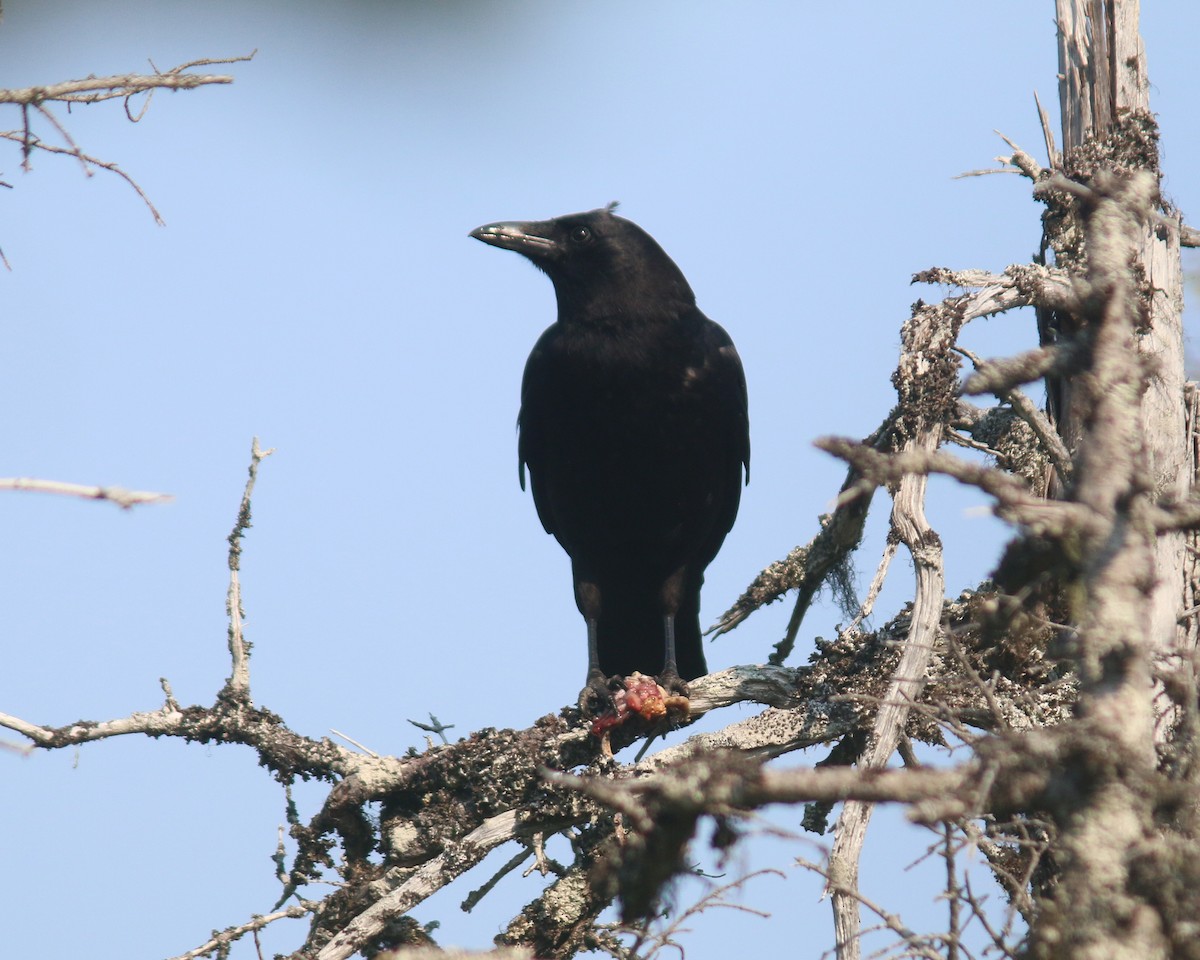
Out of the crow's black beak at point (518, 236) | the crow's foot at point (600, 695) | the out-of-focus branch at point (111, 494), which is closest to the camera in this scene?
the out-of-focus branch at point (111, 494)

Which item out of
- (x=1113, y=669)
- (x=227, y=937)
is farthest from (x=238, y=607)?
(x=1113, y=669)

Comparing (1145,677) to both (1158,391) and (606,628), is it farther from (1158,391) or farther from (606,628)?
(606,628)

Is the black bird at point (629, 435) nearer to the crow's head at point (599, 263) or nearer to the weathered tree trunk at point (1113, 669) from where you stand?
the crow's head at point (599, 263)

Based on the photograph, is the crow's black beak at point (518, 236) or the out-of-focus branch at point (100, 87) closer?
the out-of-focus branch at point (100, 87)

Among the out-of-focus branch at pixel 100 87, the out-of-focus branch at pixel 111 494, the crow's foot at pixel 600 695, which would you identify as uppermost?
the out-of-focus branch at pixel 100 87

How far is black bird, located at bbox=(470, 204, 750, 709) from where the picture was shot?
17.5 ft

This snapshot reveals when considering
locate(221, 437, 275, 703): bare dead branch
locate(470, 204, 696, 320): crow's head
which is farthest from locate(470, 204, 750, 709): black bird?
locate(221, 437, 275, 703): bare dead branch

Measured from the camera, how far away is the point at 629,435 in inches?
208

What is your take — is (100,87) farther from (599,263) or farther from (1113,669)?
(599,263)

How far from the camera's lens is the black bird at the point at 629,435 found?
5320mm

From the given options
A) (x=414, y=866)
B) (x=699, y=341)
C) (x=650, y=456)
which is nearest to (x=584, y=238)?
(x=699, y=341)

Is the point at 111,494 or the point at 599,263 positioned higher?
the point at 599,263

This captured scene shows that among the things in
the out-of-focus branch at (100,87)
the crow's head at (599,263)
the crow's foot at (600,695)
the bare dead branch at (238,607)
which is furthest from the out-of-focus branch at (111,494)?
the crow's head at (599,263)

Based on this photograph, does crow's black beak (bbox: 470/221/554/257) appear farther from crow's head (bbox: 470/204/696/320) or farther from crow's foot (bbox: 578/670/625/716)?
crow's foot (bbox: 578/670/625/716)
